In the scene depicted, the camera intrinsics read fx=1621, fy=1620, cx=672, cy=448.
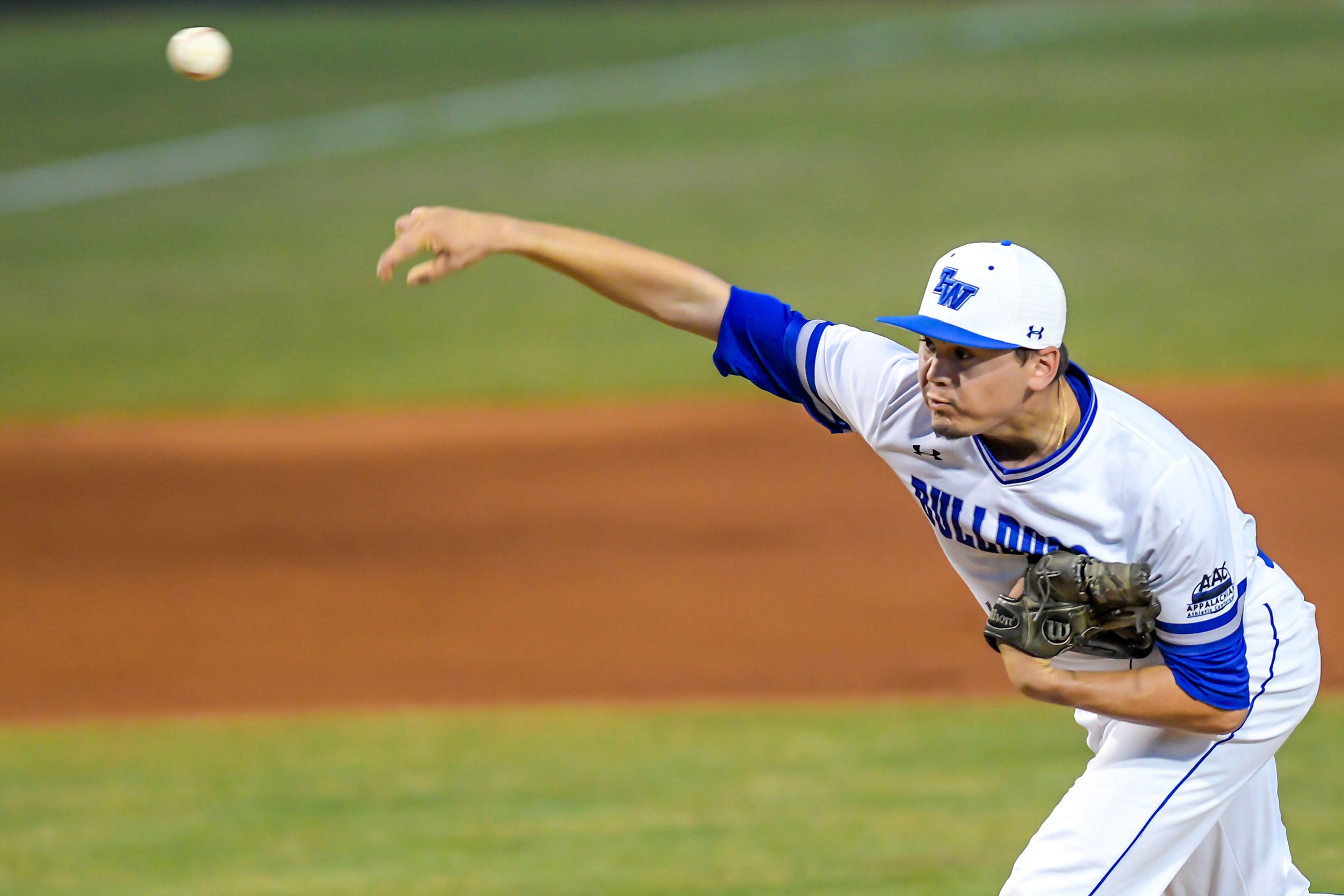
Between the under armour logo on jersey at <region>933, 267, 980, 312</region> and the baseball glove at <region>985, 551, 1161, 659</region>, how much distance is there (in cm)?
57

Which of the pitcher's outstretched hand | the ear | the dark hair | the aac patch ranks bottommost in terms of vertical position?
the aac patch

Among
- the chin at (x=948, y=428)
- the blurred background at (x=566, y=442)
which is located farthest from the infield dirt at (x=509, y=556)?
the chin at (x=948, y=428)

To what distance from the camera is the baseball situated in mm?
4996

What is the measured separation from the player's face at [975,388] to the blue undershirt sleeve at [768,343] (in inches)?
20.3

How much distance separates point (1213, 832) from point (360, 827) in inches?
122

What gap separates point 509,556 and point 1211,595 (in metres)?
6.13

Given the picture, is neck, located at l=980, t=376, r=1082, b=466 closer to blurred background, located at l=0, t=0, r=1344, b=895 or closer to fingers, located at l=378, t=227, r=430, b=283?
fingers, located at l=378, t=227, r=430, b=283

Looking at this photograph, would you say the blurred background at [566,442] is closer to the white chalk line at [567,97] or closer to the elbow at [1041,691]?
the white chalk line at [567,97]

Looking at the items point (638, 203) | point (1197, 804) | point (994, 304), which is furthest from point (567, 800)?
point (638, 203)

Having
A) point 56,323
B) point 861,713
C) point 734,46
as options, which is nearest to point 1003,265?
point 861,713

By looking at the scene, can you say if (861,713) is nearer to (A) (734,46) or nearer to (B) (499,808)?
(B) (499,808)

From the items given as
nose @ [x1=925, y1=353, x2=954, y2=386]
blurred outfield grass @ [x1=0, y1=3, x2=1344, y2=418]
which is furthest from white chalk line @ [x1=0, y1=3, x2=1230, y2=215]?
nose @ [x1=925, y1=353, x2=954, y2=386]

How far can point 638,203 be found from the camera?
17.5 m

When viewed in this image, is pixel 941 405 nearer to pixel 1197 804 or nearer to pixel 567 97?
pixel 1197 804
